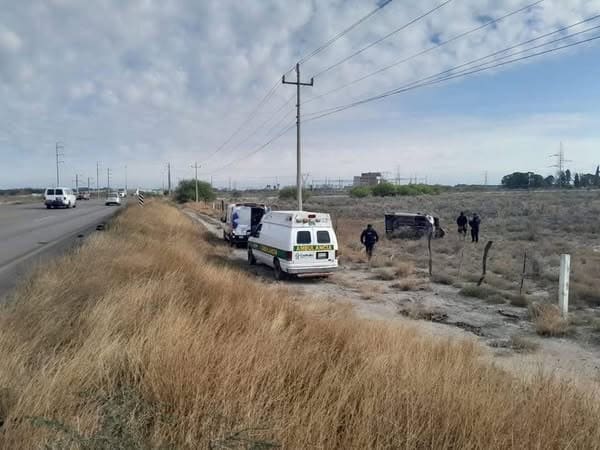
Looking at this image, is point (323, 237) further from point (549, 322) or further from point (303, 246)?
point (549, 322)

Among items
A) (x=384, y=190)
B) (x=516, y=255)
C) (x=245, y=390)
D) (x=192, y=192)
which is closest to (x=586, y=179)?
(x=384, y=190)

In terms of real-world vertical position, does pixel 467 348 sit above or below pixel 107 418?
below

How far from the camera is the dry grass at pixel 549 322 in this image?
9.06m

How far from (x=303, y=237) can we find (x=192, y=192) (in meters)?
79.4

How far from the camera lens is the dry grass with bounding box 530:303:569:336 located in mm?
9062

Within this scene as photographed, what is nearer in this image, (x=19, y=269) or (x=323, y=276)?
(x=19, y=269)

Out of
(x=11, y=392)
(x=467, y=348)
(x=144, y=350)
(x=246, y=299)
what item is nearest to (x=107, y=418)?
(x=11, y=392)

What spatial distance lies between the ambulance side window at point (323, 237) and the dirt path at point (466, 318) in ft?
4.91

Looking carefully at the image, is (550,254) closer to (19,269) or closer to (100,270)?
(100,270)

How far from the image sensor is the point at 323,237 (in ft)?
51.3

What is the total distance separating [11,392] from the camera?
3.08 metres

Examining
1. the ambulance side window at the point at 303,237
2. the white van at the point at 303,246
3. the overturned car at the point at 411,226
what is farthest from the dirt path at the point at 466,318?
the overturned car at the point at 411,226

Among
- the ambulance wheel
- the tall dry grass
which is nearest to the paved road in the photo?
the tall dry grass

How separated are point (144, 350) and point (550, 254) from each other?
21675 millimetres
